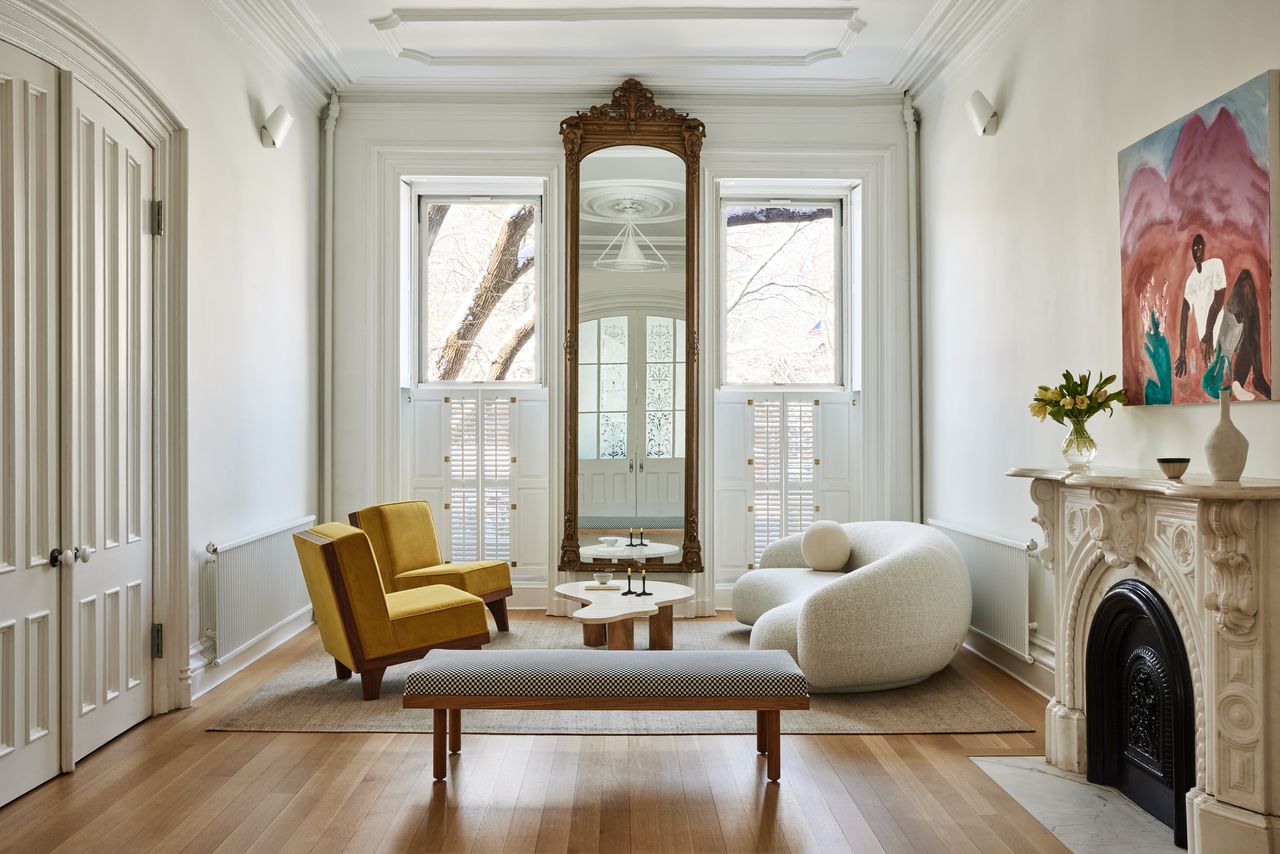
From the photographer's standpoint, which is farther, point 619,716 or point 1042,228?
point 1042,228

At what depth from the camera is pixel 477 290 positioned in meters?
6.65

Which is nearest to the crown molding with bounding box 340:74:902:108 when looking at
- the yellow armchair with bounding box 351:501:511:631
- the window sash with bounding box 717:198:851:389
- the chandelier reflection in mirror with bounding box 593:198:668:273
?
the window sash with bounding box 717:198:851:389

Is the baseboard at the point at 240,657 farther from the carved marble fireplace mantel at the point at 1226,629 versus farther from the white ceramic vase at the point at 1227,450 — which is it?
the white ceramic vase at the point at 1227,450

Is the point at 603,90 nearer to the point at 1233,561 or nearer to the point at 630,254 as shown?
the point at 630,254

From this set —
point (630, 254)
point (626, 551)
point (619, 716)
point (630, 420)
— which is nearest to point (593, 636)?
point (626, 551)

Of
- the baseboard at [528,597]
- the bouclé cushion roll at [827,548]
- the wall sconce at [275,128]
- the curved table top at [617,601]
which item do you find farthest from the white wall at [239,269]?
the bouclé cushion roll at [827,548]

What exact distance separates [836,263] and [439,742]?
4505mm

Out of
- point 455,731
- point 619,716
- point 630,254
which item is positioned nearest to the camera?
point 455,731

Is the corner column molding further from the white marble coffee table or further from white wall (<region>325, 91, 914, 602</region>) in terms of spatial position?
white wall (<region>325, 91, 914, 602</region>)

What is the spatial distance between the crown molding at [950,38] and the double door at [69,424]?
13.1ft

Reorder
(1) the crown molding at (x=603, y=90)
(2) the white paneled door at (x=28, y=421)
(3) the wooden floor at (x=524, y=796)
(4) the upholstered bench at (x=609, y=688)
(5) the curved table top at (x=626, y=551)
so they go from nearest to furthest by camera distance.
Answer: (3) the wooden floor at (x=524, y=796)
(2) the white paneled door at (x=28, y=421)
(4) the upholstered bench at (x=609, y=688)
(5) the curved table top at (x=626, y=551)
(1) the crown molding at (x=603, y=90)

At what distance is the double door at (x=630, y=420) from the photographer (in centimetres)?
626

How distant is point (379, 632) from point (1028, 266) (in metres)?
3.45

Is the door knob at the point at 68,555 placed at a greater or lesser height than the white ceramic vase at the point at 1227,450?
lesser
